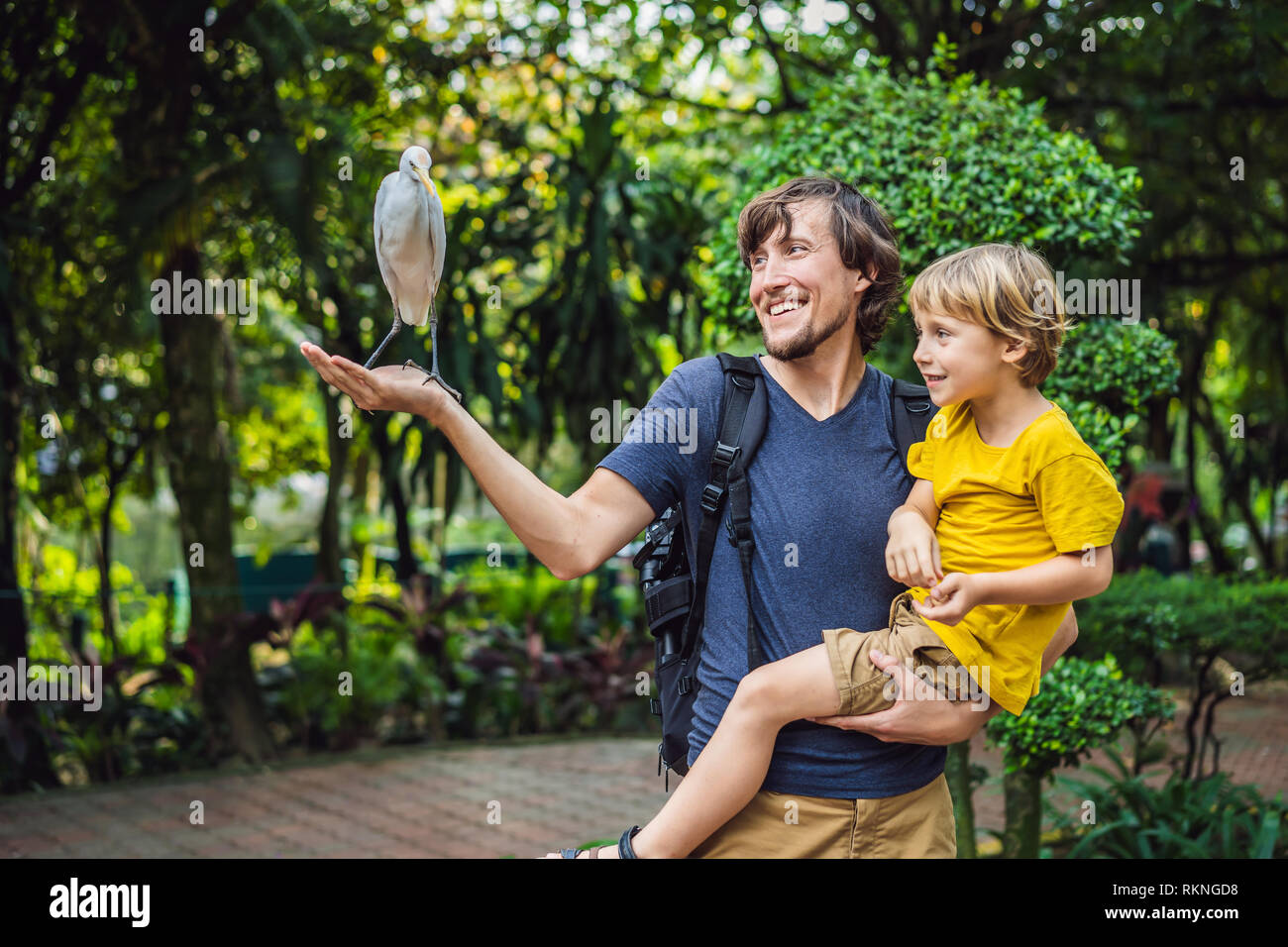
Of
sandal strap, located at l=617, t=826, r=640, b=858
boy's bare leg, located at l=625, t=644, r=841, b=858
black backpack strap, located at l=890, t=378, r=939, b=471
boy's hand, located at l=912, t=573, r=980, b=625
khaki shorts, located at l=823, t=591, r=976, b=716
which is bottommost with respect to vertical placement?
sandal strap, located at l=617, t=826, r=640, b=858

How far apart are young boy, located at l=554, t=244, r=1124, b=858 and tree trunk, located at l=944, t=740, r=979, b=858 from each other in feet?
7.71

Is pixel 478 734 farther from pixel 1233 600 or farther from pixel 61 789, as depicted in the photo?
pixel 1233 600

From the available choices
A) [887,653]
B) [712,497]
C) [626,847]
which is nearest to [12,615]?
→ [626,847]

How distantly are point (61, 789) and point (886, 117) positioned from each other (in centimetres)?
543

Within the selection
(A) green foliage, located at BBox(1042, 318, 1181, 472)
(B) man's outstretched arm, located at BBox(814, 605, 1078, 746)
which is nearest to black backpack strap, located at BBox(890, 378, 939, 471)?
(B) man's outstretched arm, located at BBox(814, 605, 1078, 746)

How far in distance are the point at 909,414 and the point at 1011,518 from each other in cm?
27

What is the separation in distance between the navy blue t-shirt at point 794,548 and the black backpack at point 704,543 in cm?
2

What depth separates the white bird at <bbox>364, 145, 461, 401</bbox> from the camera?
186cm

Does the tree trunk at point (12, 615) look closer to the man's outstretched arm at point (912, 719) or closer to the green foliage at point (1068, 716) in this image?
the green foliage at point (1068, 716)

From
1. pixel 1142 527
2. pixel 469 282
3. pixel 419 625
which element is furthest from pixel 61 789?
pixel 1142 527

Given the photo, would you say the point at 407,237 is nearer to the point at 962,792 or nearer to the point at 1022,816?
the point at 962,792

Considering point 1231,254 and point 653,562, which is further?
point 1231,254

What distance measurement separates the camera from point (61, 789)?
6.21 m

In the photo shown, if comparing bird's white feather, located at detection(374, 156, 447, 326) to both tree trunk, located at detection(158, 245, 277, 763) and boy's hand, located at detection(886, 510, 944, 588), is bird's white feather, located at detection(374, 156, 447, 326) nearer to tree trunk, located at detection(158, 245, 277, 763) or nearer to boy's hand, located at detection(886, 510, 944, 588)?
boy's hand, located at detection(886, 510, 944, 588)
